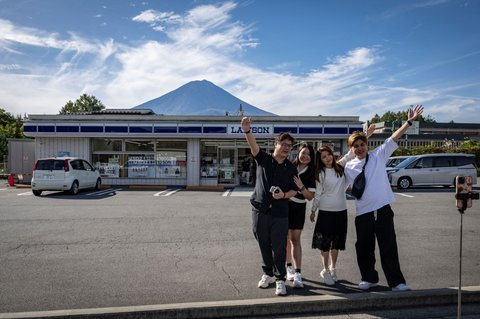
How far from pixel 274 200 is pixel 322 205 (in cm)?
71

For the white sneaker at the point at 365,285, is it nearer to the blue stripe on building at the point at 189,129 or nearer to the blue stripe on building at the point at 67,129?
the blue stripe on building at the point at 189,129

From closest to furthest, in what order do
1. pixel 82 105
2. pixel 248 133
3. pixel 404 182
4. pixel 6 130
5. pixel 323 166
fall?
pixel 248 133 → pixel 323 166 → pixel 404 182 → pixel 6 130 → pixel 82 105

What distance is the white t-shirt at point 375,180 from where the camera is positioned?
4238 millimetres

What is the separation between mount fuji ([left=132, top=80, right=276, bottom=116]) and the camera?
10785 centimetres

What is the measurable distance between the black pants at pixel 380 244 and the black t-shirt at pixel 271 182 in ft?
3.23

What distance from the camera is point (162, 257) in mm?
5828

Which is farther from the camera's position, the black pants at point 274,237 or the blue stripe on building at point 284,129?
the blue stripe on building at point 284,129

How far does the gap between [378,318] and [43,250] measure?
18.0 feet

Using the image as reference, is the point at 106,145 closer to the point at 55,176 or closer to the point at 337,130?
the point at 55,176

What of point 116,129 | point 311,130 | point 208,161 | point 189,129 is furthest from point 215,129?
point 116,129

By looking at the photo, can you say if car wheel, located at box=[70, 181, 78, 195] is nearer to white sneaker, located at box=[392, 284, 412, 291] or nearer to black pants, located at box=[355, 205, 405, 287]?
black pants, located at box=[355, 205, 405, 287]

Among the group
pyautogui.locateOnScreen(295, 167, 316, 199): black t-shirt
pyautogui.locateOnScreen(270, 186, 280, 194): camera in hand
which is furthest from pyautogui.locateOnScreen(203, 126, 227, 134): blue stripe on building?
pyautogui.locateOnScreen(270, 186, 280, 194): camera in hand

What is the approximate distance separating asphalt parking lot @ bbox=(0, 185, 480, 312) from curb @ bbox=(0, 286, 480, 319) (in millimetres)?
262

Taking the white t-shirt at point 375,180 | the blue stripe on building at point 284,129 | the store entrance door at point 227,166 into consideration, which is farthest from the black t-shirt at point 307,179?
the store entrance door at point 227,166
